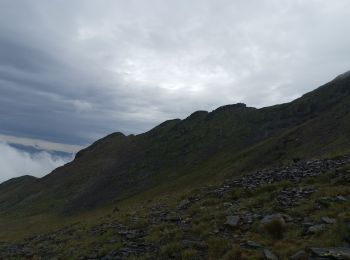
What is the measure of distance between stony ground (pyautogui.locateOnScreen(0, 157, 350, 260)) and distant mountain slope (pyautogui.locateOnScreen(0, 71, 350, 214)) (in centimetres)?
3872

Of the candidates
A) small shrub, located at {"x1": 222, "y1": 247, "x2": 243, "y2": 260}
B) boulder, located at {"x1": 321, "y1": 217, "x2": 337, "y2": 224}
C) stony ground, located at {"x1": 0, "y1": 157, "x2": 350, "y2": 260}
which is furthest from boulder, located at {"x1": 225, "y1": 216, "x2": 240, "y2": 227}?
boulder, located at {"x1": 321, "y1": 217, "x2": 337, "y2": 224}

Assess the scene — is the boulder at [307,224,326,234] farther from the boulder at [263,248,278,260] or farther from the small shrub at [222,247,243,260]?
the small shrub at [222,247,243,260]

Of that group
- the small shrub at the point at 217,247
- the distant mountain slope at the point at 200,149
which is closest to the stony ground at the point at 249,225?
the small shrub at the point at 217,247

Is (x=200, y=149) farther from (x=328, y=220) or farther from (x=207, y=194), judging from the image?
(x=328, y=220)

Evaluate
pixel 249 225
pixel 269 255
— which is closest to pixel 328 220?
pixel 249 225

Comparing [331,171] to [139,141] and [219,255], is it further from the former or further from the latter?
[139,141]

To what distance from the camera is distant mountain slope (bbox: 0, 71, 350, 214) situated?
8219cm

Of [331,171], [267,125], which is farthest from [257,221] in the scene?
[267,125]

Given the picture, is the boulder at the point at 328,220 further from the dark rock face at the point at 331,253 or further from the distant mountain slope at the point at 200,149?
the distant mountain slope at the point at 200,149

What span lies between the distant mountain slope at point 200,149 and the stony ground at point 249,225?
38.7m

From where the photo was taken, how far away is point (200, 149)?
125m

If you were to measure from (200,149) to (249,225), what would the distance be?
106 m

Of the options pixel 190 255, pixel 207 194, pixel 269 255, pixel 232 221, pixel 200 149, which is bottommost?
pixel 269 255

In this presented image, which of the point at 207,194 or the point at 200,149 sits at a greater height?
the point at 200,149
